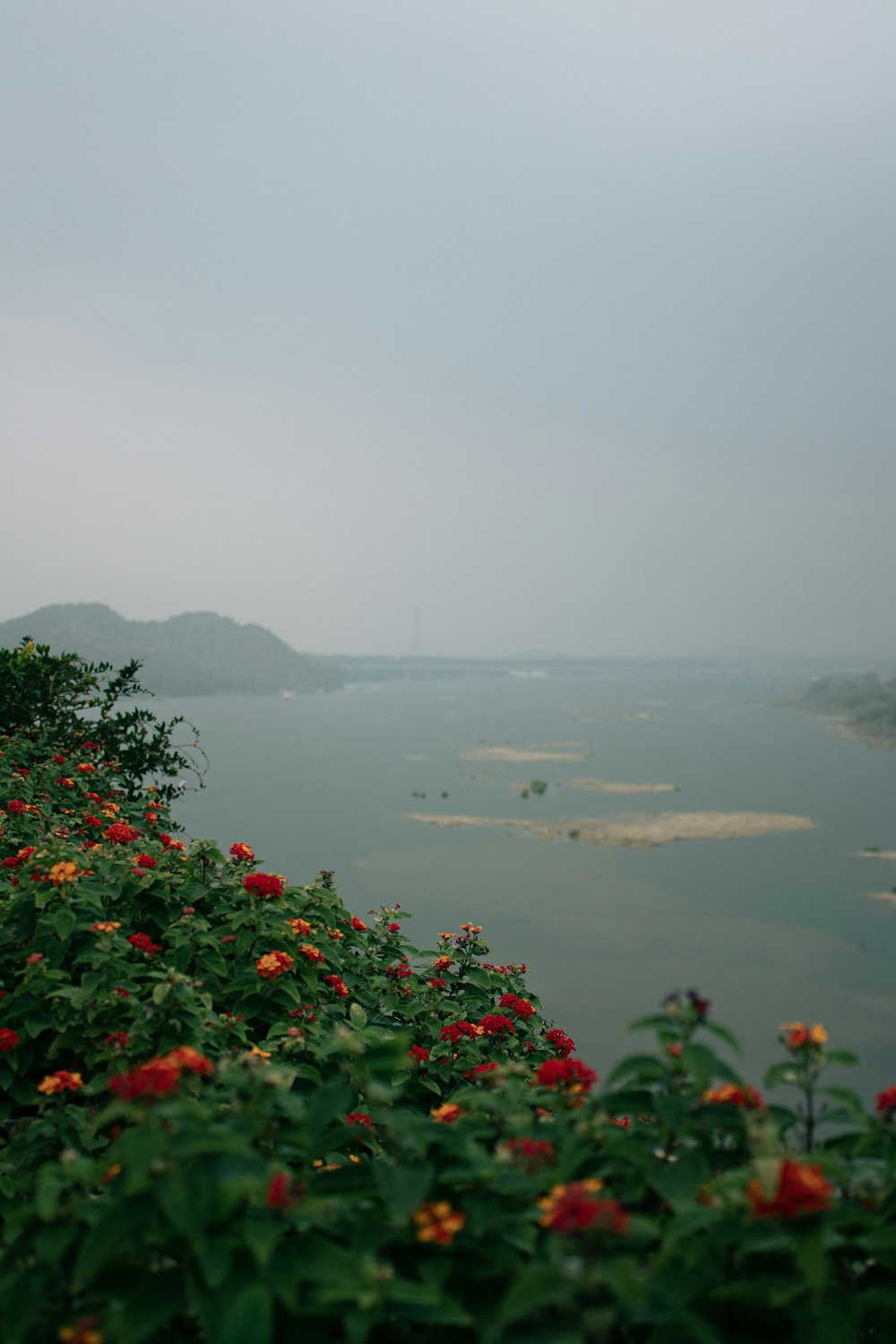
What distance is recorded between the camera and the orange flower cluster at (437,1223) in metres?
1.25

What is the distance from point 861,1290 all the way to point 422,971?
8.63 ft

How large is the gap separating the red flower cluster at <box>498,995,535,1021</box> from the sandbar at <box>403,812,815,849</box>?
20262 millimetres

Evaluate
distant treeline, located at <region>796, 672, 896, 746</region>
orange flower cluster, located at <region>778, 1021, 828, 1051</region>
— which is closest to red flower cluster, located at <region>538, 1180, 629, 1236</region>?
orange flower cluster, located at <region>778, 1021, 828, 1051</region>

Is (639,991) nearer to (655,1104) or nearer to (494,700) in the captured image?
(655,1104)

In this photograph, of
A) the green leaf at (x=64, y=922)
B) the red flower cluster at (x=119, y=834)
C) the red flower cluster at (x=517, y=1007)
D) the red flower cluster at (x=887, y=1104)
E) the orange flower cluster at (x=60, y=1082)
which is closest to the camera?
the red flower cluster at (x=887, y=1104)

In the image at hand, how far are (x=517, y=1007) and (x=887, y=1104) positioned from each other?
1.83 meters

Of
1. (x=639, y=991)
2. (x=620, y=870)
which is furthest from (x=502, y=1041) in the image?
(x=620, y=870)

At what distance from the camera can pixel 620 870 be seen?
875 inches

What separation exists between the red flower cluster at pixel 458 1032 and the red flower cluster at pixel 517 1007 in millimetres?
240

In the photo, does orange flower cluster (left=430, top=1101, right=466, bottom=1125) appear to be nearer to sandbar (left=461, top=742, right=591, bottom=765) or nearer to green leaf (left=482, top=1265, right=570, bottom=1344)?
green leaf (left=482, top=1265, right=570, bottom=1344)

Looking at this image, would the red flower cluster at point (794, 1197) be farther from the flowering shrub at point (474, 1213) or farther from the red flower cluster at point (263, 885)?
the red flower cluster at point (263, 885)

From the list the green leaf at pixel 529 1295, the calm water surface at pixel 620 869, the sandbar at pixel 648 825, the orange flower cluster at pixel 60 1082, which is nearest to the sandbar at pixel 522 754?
the calm water surface at pixel 620 869

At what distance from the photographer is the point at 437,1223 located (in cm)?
129

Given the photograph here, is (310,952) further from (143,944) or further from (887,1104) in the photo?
(887,1104)
